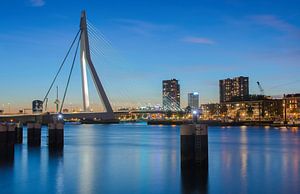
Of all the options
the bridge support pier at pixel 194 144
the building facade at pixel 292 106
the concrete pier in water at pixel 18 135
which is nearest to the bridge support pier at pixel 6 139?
the concrete pier in water at pixel 18 135

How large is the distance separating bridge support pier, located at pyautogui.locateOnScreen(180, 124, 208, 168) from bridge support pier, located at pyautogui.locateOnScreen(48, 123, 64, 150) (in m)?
19.4

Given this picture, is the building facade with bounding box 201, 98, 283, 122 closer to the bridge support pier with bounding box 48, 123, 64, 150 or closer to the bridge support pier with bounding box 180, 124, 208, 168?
the bridge support pier with bounding box 48, 123, 64, 150

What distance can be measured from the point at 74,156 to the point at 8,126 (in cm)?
574

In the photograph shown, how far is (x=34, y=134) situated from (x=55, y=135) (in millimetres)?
4117

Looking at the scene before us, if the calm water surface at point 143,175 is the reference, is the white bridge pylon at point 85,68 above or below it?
above

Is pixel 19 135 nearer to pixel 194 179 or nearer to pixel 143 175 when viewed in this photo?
pixel 143 175

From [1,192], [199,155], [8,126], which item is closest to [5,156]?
[8,126]

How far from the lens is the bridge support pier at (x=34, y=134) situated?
4240 centimetres

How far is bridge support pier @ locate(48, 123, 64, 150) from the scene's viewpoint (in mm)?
39219

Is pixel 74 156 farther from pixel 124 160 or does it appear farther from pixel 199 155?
pixel 199 155

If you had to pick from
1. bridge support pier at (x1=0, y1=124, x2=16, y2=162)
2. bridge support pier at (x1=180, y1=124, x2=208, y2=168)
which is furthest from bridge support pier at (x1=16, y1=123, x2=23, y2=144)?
bridge support pier at (x1=180, y1=124, x2=208, y2=168)

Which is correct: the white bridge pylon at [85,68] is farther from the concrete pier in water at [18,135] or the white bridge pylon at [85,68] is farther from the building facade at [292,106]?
the building facade at [292,106]

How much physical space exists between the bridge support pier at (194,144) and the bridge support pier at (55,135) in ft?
63.8

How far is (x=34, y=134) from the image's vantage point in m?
43.2
